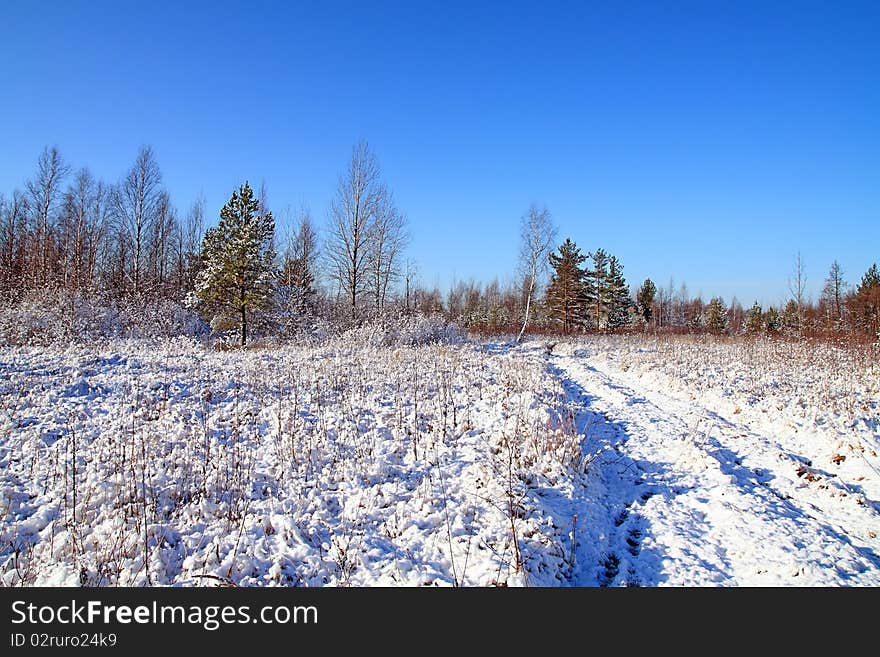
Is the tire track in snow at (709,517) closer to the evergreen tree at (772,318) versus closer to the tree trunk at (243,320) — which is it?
the tree trunk at (243,320)

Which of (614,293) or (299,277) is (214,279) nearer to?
(299,277)

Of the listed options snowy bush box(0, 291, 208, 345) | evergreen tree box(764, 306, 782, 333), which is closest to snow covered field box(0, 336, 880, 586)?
snowy bush box(0, 291, 208, 345)

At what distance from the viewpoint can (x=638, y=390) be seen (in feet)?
39.9

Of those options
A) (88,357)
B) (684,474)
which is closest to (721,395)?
(684,474)

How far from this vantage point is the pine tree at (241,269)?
20250mm

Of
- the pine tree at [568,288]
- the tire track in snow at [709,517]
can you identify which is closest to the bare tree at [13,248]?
the tire track in snow at [709,517]

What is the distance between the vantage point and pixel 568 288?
40656 mm

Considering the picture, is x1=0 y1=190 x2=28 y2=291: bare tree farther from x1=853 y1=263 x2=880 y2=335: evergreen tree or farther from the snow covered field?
x1=853 y1=263 x2=880 y2=335: evergreen tree

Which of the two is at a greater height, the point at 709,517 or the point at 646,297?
the point at 646,297

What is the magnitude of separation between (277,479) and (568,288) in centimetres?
3879

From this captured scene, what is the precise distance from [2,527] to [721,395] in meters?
13.0

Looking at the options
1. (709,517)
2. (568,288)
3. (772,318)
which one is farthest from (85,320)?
(772,318)

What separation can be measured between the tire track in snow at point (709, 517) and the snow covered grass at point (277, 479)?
526 mm
